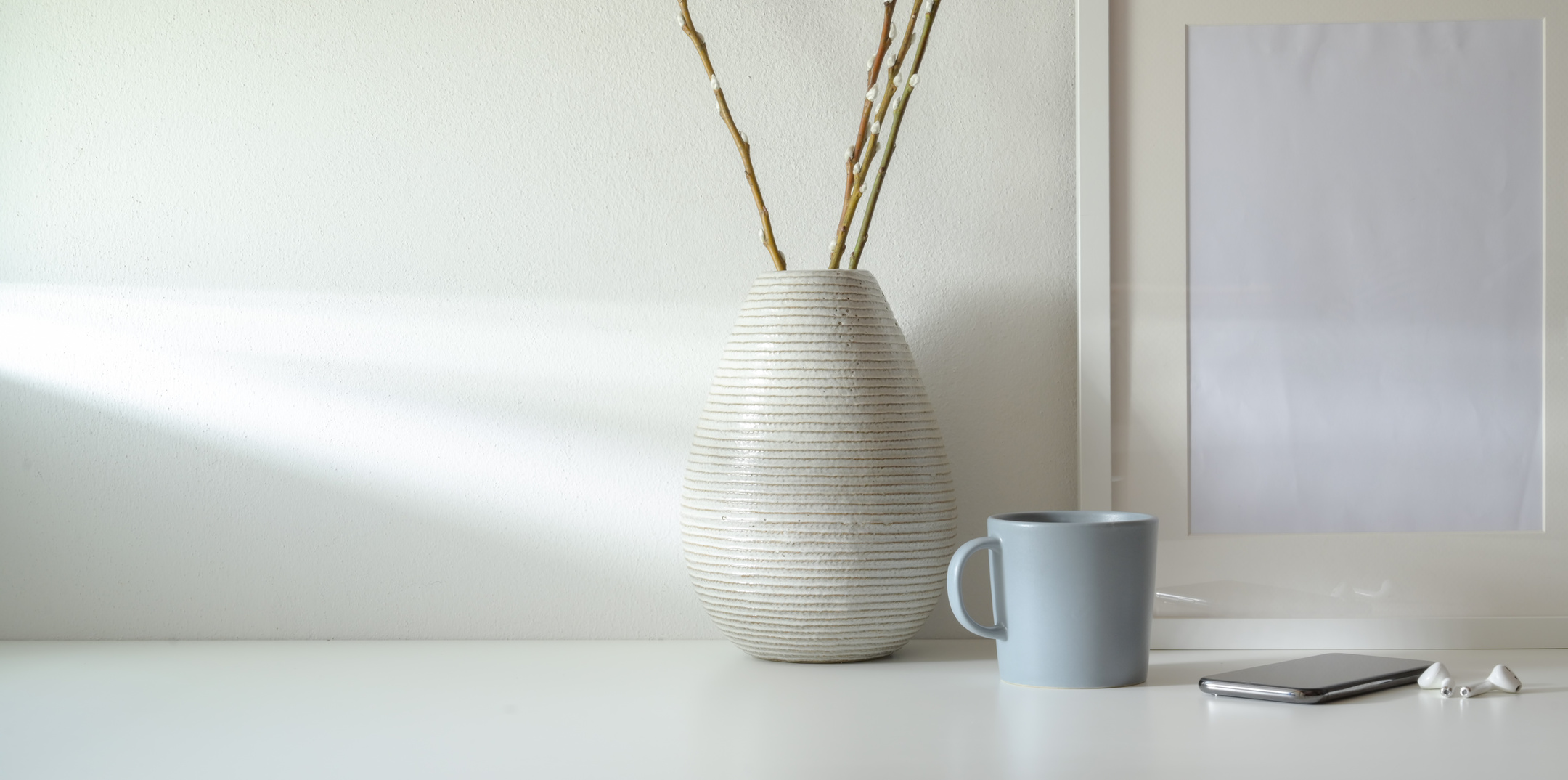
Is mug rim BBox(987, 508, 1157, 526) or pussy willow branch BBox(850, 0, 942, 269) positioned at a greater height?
pussy willow branch BBox(850, 0, 942, 269)

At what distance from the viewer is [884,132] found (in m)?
0.89

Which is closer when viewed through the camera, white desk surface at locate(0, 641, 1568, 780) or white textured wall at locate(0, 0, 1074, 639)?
white desk surface at locate(0, 641, 1568, 780)

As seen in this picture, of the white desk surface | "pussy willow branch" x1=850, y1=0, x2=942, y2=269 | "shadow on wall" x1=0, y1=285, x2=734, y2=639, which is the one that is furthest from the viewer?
"shadow on wall" x1=0, y1=285, x2=734, y2=639

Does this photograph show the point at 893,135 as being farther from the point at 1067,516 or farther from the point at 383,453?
the point at 383,453

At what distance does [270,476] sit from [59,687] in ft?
0.70

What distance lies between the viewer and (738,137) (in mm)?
823

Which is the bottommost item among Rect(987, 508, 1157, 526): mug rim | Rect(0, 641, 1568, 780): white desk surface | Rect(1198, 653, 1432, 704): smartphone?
Rect(0, 641, 1568, 780): white desk surface

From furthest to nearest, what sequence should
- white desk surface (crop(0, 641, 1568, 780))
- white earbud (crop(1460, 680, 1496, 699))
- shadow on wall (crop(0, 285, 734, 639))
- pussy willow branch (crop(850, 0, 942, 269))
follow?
shadow on wall (crop(0, 285, 734, 639)), pussy willow branch (crop(850, 0, 942, 269)), white earbud (crop(1460, 680, 1496, 699)), white desk surface (crop(0, 641, 1568, 780))

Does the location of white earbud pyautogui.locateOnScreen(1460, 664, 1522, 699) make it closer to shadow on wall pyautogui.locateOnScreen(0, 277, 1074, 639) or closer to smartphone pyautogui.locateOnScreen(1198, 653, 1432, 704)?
smartphone pyautogui.locateOnScreen(1198, 653, 1432, 704)

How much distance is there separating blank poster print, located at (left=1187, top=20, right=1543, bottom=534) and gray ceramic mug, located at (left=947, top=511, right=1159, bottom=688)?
19cm

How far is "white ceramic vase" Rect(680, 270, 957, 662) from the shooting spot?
Answer: 75 cm

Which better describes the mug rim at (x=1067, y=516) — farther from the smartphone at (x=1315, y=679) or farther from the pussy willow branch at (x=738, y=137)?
the pussy willow branch at (x=738, y=137)

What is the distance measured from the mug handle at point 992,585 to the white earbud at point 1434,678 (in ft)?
0.79

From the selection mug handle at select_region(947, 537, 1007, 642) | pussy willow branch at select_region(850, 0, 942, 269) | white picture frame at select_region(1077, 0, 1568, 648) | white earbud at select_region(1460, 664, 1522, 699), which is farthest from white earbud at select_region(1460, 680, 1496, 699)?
pussy willow branch at select_region(850, 0, 942, 269)
